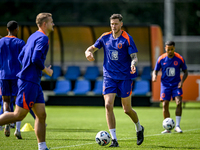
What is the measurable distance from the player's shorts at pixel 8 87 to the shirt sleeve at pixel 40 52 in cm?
262

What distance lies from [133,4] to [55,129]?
102 ft

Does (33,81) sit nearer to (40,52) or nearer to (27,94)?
(27,94)

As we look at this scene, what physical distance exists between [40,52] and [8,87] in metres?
2.76

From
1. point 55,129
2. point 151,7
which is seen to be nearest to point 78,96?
point 55,129

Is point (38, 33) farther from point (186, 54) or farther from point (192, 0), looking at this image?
point (192, 0)

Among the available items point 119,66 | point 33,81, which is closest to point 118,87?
point 119,66

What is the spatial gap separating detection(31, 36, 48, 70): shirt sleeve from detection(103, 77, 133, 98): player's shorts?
1.75 m

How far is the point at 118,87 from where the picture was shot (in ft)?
23.3

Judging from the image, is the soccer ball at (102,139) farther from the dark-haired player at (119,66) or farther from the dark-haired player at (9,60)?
the dark-haired player at (9,60)

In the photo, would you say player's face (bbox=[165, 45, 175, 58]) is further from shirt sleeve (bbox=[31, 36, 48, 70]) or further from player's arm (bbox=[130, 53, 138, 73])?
shirt sleeve (bbox=[31, 36, 48, 70])

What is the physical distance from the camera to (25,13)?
36.4 metres

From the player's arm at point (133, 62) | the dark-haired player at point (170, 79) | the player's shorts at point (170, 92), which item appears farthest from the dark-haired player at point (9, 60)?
the player's shorts at point (170, 92)

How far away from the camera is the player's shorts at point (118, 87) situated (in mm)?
7037

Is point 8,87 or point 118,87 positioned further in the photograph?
point 8,87
